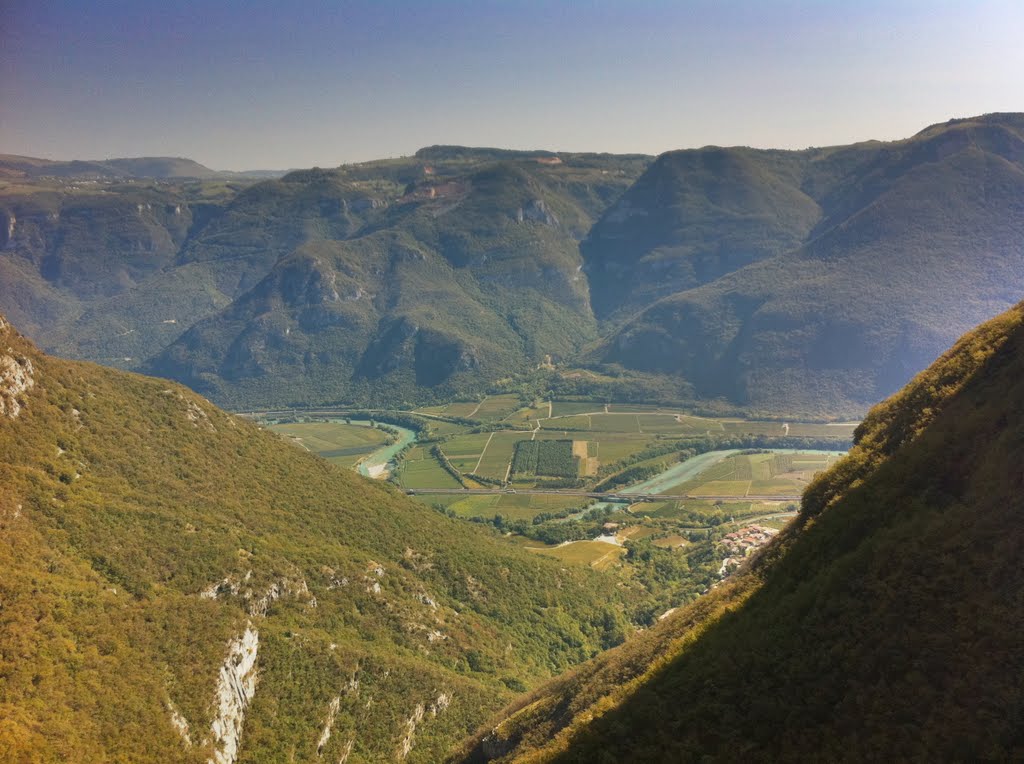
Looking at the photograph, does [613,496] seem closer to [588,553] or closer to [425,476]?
Answer: [588,553]

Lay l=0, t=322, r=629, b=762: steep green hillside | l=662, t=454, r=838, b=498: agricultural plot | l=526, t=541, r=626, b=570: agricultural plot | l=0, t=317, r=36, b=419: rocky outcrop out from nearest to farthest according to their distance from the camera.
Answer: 1. l=0, t=322, r=629, b=762: steep green hillside
2. l=0, t=317, r=36, b=419: rocky outcrop
3. l=526, t=541, r=626, b=570: agricultural plot
4. l=662, t=454, r=838, b=498: agricultural plot

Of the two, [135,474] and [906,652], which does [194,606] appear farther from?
[906,652]

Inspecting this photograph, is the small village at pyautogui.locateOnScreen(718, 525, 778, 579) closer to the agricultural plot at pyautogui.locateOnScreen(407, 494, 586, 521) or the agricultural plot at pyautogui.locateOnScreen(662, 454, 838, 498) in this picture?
the agricultural plot at pyautogui.locateOnScreen(662, 454, 838, 498)

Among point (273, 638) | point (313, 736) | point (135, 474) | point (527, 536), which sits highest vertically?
point (135, 474)

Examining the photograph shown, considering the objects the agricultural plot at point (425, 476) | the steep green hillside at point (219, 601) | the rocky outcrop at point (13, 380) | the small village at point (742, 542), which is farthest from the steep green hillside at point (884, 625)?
the agricultural plot at point (425, 476)

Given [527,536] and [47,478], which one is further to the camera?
[527,536]

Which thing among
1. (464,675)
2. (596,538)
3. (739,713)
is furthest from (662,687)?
(596,538)

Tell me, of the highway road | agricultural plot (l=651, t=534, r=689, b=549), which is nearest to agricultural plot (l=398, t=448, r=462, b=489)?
the highway road

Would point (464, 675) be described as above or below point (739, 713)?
below
